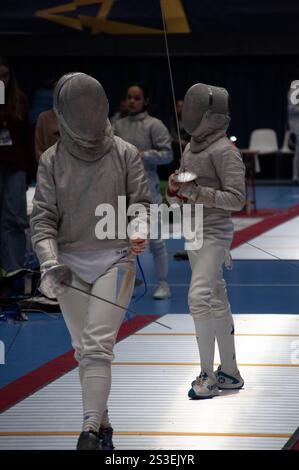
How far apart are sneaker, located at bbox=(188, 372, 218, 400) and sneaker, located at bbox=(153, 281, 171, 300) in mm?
2539

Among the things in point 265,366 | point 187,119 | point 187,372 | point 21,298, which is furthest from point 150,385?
point 21,298

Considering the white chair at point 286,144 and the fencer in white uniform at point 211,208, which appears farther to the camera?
the white chair at point 286,144

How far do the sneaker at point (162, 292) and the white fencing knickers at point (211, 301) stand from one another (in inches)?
95.2

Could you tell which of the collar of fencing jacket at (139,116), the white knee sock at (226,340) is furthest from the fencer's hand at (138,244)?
the collar of fencing jacket at (139,116)

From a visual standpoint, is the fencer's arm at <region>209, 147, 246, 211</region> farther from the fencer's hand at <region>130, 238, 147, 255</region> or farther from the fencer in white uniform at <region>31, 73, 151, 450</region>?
the fencer's hand at <region>130, 238, 147, 255</region>

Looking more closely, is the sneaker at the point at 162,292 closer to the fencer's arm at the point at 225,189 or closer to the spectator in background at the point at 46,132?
the spectator in background at the point at 46,132

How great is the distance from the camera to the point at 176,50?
1708 cm

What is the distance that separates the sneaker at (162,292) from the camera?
22.4ft

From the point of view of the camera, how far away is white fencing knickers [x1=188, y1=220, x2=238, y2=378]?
422 cm

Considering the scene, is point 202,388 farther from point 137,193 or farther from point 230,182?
point 137,193

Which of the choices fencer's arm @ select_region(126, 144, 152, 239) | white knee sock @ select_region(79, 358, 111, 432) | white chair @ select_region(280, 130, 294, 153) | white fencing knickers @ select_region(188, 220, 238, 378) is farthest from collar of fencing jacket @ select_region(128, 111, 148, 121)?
white chair @ select_region(280, 130, 294, 153)

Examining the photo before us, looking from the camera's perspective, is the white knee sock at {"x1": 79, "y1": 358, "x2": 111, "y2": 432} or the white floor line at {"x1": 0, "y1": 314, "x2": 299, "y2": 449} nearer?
the white knee sock at {"x1": 79, "y1": 358, "x2": 111, "y2": 432}

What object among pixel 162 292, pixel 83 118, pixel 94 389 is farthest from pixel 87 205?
pixel 162 292

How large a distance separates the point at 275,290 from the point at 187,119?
3017mm
